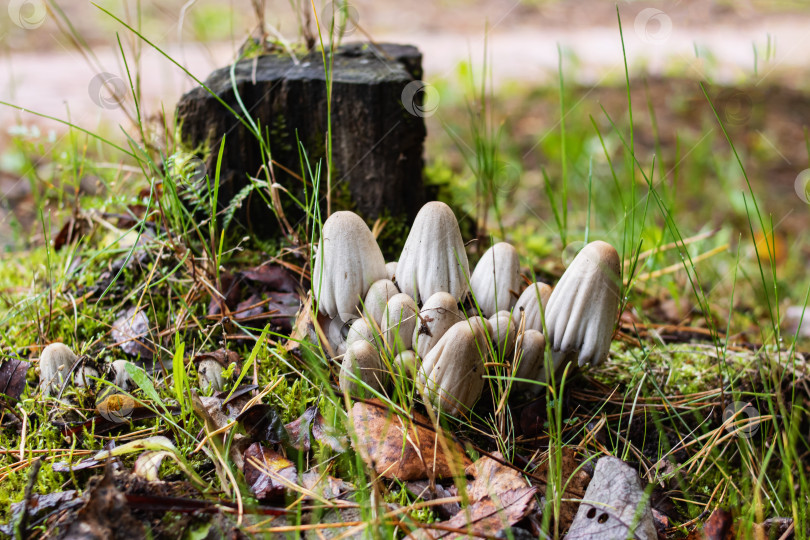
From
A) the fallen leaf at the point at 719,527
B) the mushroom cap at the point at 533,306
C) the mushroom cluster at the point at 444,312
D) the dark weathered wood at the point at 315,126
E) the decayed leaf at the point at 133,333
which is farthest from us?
the dark weathered wood at the point at 315,126

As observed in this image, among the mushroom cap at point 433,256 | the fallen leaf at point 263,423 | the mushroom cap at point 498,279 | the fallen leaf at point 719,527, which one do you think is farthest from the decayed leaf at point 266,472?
the fallen leaf at point 719,527

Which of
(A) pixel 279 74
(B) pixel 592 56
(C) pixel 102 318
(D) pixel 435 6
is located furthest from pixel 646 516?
(D) pixel 435 6

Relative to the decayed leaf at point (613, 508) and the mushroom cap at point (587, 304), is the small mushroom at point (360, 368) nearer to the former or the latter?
the mushroom cap at point (587, 304)

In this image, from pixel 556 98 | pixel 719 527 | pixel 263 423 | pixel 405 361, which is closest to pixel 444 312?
pixel 405 361

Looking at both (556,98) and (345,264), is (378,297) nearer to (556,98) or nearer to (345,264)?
(345,264)

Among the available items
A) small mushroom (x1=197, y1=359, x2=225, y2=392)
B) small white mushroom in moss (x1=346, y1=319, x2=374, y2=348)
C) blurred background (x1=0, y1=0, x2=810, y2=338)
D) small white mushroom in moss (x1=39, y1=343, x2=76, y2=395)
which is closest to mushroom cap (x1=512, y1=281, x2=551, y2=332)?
small white mushroom in moss (x1=346, y1=319, x2=374, y2=348)

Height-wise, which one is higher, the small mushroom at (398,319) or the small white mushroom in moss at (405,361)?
the small mushroom at (398,319)
